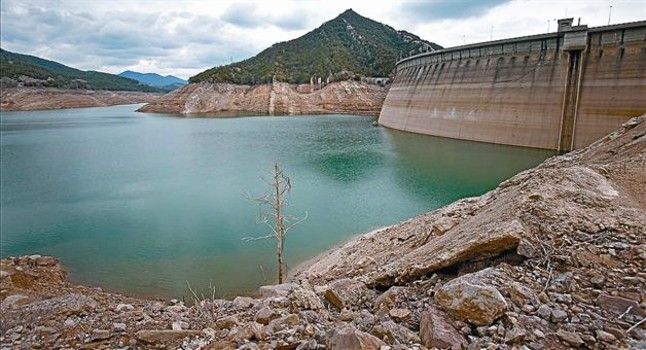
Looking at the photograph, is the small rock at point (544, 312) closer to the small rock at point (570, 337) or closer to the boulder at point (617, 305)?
the small rock at point (570, 337)

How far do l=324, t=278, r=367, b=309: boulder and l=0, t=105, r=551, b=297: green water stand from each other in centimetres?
530

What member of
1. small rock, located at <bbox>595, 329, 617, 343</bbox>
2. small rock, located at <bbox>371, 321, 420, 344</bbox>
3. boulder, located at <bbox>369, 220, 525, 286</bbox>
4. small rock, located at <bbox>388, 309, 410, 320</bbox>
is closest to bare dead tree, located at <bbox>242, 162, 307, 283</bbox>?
boulder, located at <bbox>369, 220, 525, 286</bbox>

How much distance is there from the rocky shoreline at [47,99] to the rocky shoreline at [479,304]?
102307 mm

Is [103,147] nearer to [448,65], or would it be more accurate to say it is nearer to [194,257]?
[194,257]

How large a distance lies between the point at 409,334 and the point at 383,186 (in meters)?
16.1

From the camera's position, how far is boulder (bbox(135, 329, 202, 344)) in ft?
12.4

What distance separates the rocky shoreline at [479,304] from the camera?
287cm

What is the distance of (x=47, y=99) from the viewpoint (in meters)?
90.9

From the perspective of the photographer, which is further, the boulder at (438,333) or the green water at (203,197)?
the green water at (203,197)

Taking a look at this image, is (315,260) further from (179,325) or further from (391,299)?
(391,299)

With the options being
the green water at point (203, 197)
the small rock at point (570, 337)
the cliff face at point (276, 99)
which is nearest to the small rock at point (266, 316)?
the small rock at point (570, 337)

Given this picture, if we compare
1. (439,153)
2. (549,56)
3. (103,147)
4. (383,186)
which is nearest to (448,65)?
(549,56)

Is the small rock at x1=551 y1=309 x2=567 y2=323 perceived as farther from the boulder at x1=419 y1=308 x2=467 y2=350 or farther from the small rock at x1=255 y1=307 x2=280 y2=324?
the small rock at x1=255 y1=307 x2=280 y2=324

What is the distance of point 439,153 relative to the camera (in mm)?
27406
